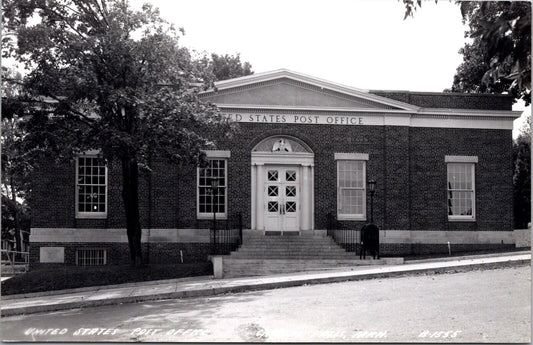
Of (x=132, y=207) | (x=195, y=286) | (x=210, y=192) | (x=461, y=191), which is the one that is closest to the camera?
(x=195, y=286)

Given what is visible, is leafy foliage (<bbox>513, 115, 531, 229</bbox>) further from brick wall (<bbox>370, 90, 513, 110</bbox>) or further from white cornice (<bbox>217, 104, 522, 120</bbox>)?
white cornice (<bbox>217, 104, 522, 120</bbox>)

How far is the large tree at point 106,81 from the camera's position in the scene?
58.3ft

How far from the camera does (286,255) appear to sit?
22469mm

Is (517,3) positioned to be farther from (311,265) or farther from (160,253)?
(160,253)

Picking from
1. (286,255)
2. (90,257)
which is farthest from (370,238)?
(90,257)

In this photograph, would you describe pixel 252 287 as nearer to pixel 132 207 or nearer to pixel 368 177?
pixel 132 207

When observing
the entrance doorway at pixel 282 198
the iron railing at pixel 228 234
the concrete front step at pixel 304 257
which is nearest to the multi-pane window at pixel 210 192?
the iron railing at pixel 228 234

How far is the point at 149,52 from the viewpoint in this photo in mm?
18328

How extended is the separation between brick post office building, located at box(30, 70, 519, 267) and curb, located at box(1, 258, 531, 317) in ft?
20.1

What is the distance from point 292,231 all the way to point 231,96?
214 inches

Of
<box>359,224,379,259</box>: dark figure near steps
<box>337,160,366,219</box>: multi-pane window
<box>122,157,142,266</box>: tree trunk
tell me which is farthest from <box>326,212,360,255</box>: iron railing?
<box>122,157,142,266</box>: tree trunk

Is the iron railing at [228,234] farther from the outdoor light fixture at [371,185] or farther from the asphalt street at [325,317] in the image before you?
the asphalt street at [325,317]

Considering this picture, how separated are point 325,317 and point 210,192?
13155mm

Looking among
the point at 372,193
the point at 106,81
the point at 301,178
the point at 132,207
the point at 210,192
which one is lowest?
the point at 132,207
